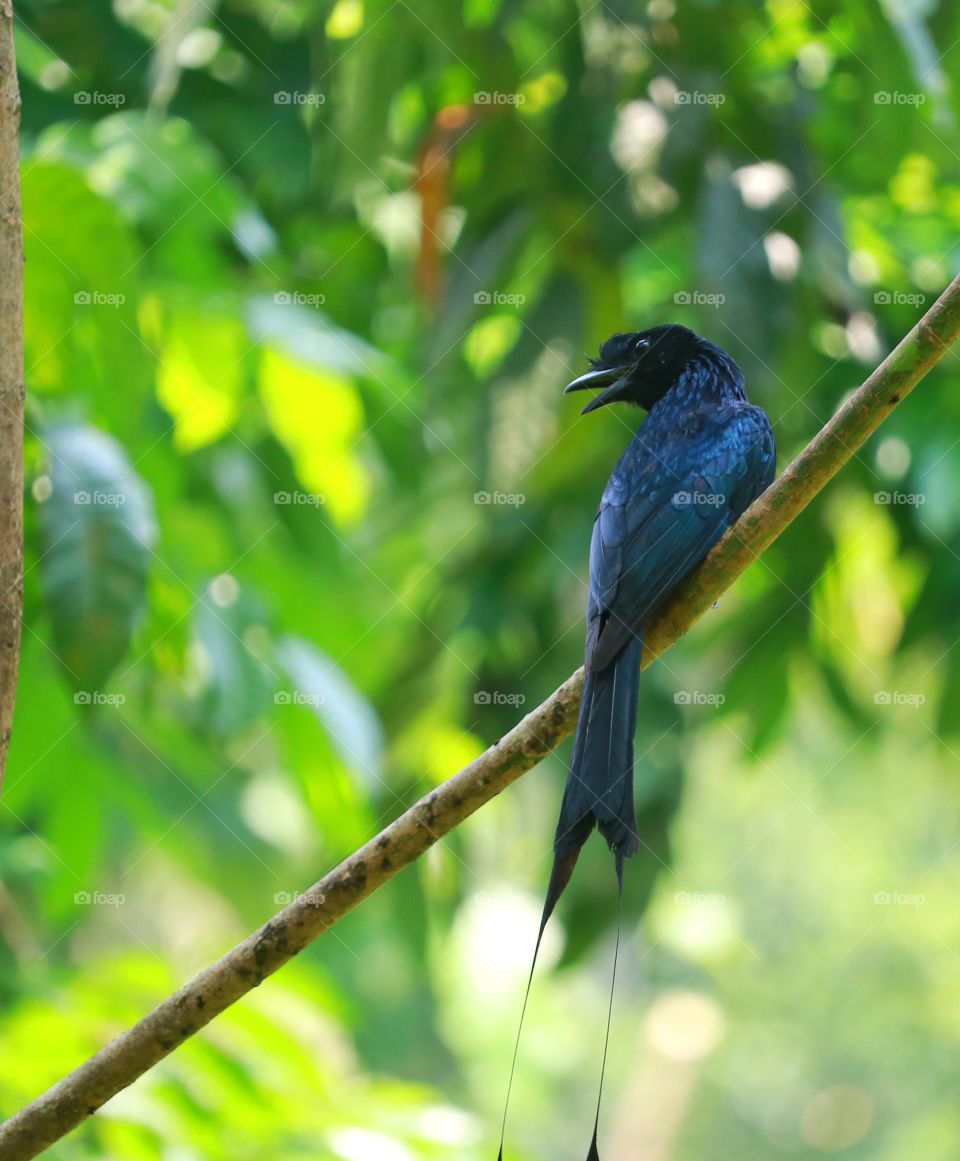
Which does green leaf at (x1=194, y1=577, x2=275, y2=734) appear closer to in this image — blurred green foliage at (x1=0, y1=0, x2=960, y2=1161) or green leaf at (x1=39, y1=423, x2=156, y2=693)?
blurred green foliage at (x1=0, y1=0, x2=960, y2=1161)

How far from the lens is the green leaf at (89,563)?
2.75 metres

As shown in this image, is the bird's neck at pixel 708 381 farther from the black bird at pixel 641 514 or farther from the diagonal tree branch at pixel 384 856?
the diagonal tree branch at pixel 384 856

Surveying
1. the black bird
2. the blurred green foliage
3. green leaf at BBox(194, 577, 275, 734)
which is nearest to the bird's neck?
the black bird

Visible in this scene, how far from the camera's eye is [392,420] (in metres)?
4.43

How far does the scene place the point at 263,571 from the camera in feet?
Result: 16.8

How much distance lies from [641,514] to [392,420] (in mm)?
1348

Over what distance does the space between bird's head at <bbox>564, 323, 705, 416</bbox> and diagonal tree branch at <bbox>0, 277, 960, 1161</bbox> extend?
1.35 metres

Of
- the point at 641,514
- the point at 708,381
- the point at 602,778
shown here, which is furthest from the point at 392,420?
the point at 602,778

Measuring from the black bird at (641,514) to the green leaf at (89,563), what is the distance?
3.20 ft

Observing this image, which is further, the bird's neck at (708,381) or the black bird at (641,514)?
the bird's neck at (708,381)

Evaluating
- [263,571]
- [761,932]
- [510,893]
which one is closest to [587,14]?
[263,571]

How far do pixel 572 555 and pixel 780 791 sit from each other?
1424 centimetres

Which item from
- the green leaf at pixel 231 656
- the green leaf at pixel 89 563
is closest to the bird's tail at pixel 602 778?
the green leaf at pixel 89 563

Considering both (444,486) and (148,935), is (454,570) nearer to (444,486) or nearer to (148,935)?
(444,486)
